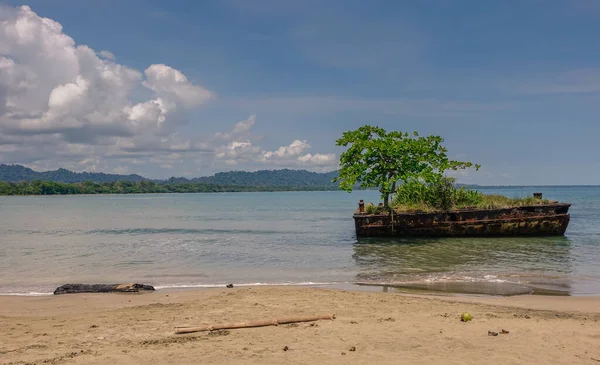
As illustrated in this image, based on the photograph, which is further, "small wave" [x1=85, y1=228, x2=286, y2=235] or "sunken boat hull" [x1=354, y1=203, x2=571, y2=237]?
"small wave" [x1=85, y1=228, x2=286, y2=235]

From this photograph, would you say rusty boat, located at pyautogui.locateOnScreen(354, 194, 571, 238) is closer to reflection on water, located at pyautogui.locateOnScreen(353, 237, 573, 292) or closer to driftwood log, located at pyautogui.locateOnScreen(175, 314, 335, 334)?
reflection on water, located at pyautogui.locateOnScreen(353, 237, 573, 292)

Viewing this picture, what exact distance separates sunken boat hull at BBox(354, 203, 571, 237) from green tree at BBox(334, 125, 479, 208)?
165 cm

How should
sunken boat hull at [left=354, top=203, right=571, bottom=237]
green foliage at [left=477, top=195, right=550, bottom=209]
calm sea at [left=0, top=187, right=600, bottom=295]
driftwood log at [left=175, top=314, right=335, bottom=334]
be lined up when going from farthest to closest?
green foliage at [left=477, top=195, right=550, bottom=209], sunken boat hull at [left=354, top=203, right=571, bottom=237], calm sea at [left=0, top=187, right=600, bottom=295], driftwood log at [left=175, top=314, right=335, bottom=334]

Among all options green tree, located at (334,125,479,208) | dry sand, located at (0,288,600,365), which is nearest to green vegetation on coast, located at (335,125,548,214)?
green tree, located at (334,125,479,208)

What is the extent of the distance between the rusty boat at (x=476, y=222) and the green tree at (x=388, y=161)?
1.65 meters

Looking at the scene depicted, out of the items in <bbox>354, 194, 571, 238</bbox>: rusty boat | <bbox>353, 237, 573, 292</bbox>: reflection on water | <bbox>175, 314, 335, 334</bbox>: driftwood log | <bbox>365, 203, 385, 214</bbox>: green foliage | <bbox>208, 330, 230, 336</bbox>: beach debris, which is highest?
<bbox>365, 203, 385, 214</bbox>: green foliage

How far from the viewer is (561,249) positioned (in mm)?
20922

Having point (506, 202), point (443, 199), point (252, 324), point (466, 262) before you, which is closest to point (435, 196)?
point (443, 199)

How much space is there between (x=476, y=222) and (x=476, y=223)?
58 millimetres

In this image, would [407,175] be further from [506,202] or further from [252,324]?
[252,324]

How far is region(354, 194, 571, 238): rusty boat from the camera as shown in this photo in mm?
25234

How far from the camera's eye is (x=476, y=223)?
25250mm

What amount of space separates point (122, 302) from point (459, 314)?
320 inches

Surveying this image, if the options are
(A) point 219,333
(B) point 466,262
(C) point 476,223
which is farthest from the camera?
(C) point 476,223
